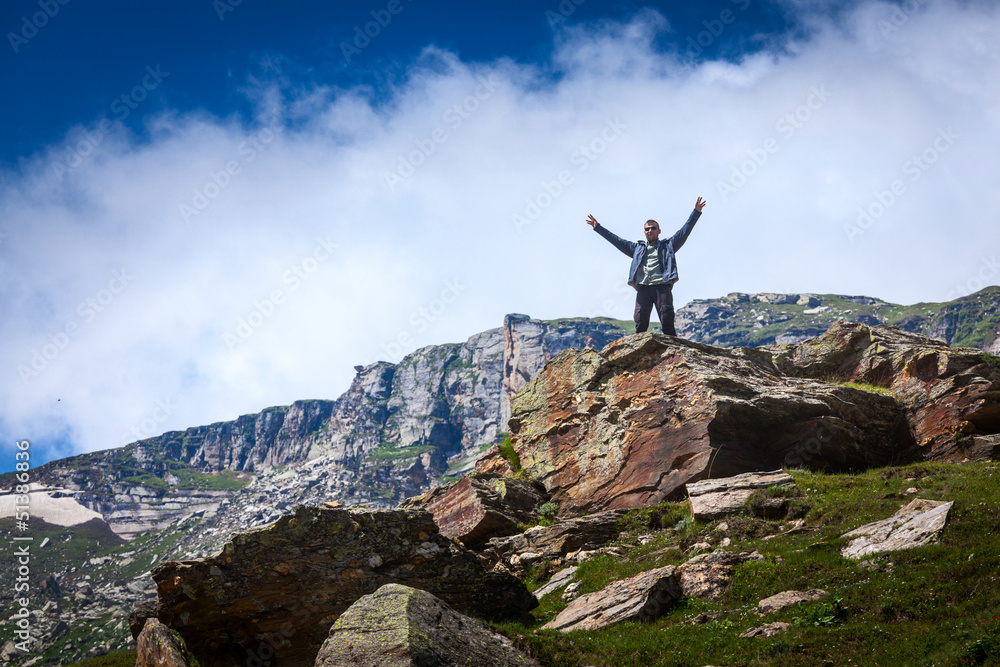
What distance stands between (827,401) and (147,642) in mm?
26670

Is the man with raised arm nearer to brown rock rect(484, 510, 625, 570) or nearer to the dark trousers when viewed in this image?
the dark trousers

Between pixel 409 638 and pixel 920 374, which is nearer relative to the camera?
pixel 409 638

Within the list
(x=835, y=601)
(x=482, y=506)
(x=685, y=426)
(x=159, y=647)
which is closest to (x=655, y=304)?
(x=685, y=426)

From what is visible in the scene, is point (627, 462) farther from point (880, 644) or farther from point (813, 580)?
point (880, 644)

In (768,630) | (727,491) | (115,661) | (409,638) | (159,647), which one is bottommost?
(768,630)

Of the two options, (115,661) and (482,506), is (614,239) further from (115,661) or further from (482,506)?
(115,661)

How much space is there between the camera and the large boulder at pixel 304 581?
52.3 feet

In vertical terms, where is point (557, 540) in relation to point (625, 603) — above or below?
above

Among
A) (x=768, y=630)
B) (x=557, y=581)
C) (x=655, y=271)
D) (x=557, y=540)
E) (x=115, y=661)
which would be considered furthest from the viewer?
(x=655, y=271)

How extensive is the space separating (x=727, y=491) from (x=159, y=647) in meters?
17.9

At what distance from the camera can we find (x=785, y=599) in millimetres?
13172

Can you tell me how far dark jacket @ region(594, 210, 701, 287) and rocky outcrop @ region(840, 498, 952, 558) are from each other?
16449 millimetres

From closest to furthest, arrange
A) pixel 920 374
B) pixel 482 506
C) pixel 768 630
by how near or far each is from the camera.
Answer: pixel 768 630 → pixel 482 506 → pixel 920 374

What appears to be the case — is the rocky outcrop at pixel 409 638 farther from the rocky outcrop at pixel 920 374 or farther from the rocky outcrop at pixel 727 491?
the rocky outcrop at pixel 920 374
